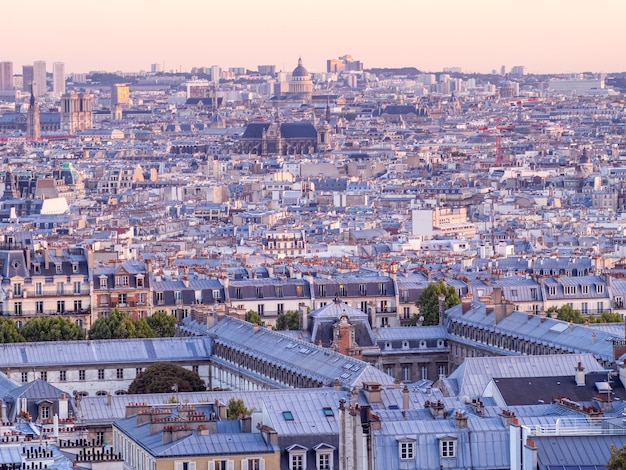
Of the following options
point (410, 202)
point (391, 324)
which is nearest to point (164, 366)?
point (391, 324)

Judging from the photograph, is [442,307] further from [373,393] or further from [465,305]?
[373,393]

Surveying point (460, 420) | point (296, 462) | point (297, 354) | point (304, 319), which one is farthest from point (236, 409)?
point (304, 319)

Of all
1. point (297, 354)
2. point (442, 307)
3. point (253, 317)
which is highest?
point (297, 354)

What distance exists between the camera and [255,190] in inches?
6703

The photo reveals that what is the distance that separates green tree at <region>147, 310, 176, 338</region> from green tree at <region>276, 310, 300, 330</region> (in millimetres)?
2343

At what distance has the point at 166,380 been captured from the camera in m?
48.4

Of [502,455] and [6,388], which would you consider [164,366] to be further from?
[502,455]

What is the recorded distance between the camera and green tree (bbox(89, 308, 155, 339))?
5919cm

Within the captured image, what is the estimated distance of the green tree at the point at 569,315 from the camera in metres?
58.4

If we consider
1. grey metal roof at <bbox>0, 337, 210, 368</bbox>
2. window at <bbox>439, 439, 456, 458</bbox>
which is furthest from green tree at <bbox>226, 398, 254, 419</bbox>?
grey metal roof at <bbox>0, 337, 210, 368</bbox>

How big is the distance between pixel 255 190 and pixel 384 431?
460 feet

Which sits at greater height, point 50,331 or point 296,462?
point 296,462

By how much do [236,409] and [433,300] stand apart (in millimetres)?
23579

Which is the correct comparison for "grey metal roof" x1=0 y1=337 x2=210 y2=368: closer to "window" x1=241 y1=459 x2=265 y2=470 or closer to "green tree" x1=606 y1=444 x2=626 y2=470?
"window" x1=241 y1=459 x2=265 y2=470
